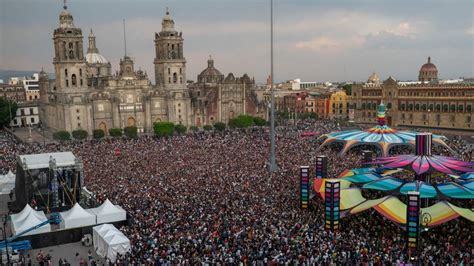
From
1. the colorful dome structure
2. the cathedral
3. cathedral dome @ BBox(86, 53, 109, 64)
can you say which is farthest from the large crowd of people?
cathedral dome @ BBox(86, 53, 109, 64)

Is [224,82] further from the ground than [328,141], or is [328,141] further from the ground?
[224,82]

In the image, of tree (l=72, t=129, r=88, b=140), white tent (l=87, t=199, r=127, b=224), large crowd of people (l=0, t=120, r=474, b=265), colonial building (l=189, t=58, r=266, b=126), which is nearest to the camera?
large crowd of people (l=0, t=120, r=474, b=265)

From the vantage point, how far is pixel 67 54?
226 feet

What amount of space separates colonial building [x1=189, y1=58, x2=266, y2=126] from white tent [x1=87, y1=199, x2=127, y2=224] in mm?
55131

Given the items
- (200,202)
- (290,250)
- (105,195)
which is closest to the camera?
(290,250)

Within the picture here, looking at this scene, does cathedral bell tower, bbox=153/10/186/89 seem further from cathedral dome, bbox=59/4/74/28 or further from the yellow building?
the yellow building

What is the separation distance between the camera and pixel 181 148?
156 feet

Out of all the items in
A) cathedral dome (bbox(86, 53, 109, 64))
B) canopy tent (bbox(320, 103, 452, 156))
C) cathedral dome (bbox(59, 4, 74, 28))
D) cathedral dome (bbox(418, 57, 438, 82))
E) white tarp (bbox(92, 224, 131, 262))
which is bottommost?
white tarp (bbox(92, 224, 131, 262))

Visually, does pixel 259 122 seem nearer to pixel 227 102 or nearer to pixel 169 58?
pixel 227 102

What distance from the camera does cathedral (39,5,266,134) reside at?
226 feet

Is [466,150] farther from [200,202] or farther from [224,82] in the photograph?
[224,82]

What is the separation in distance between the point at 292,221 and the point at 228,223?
10.3 ft

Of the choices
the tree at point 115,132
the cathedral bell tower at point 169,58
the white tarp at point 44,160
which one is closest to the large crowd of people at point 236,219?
the white tarp at point 44,160

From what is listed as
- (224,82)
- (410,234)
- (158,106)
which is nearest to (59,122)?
(158,106)
